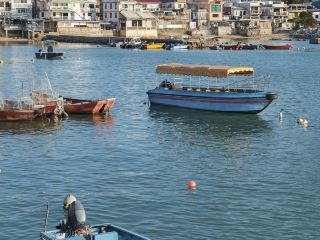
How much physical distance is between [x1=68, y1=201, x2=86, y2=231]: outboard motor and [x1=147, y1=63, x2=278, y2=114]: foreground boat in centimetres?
3194

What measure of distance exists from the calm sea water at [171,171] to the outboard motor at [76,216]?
4775 millimetres

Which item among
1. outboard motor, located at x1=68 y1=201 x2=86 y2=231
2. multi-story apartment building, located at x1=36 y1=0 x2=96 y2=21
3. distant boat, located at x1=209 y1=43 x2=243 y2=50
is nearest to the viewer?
outboard motor, located at x1=68 y1=201 x2=86 y2=231

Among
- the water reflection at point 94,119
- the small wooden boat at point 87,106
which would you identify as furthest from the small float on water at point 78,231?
the small wooden boat at point 87,106

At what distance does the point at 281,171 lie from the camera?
34125 millimetres

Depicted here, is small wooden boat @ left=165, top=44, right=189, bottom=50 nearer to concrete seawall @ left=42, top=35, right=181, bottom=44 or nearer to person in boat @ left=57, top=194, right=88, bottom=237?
concrete seawall @ left=42, top=35, right=181, bottom=44

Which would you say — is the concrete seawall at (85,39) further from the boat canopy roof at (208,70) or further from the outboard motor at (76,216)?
the outboard motor at (76,216)

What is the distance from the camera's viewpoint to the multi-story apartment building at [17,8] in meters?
180

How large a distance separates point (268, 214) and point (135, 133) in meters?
19.3

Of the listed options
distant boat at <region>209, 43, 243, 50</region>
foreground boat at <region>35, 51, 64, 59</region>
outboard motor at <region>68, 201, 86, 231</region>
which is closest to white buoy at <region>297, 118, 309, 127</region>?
outboard motor at <region>68, 201, 86, 231</region>

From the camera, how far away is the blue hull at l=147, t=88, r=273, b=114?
167 ft

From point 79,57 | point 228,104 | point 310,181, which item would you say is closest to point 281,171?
point 310,181

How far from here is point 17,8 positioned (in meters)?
183

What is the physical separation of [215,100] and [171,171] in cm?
1909

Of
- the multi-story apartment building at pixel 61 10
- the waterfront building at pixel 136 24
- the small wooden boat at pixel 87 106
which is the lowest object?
the small wooden boat at pixel 87 106
